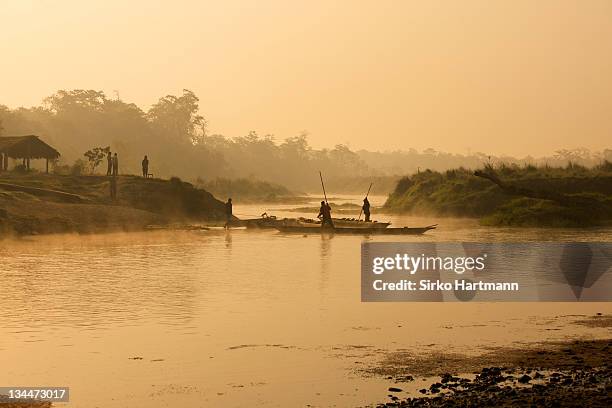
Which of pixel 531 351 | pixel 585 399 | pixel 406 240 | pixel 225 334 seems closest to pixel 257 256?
pixel 406 240

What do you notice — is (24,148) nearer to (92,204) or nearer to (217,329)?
(92,204)

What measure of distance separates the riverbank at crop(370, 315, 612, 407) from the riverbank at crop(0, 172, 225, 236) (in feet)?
Result: 110

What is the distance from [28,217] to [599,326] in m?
34.7

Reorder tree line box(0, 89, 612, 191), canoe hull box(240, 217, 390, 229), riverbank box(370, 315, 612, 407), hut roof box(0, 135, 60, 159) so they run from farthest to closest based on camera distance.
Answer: tree line box(0, 89, 612, 191), hut roof box(0, 135, 60, 159), canoe hull box(240, 217, 390, 229), riverbank box(370, 315, 612, 407)

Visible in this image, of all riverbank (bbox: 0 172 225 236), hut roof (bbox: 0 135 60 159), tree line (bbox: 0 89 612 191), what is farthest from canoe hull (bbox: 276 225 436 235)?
tree line (bbox: 0 89 612 191)

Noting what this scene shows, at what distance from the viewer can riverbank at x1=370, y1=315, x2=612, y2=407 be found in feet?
39.4

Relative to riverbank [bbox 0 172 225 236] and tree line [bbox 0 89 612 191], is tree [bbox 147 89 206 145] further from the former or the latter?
riverbank [bbox 0 172 225 236]

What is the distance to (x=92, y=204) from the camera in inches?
2058

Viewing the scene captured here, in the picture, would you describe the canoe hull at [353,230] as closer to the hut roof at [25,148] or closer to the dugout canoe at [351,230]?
the dugout canoe at [351,230]

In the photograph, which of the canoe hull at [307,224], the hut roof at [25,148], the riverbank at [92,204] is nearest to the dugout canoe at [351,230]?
the canoe hull at [307,224]

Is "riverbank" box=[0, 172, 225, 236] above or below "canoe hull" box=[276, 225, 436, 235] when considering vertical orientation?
above

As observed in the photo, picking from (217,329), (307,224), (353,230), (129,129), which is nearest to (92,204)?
(307,224)

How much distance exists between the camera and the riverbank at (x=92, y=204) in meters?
46.5

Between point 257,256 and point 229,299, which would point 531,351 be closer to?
point 229,299
